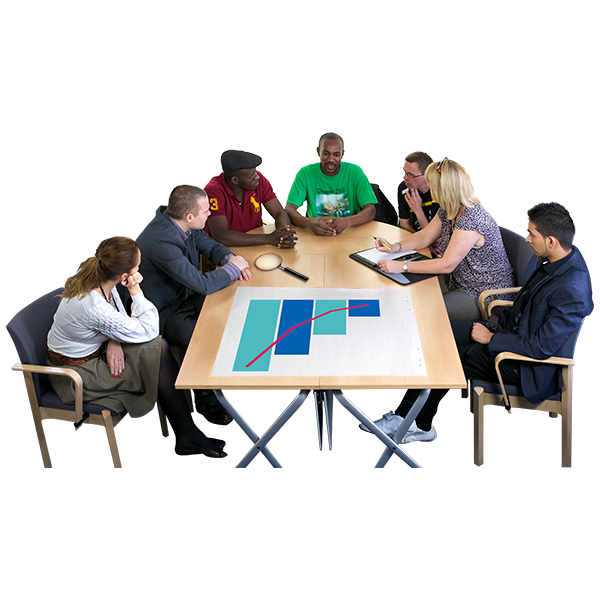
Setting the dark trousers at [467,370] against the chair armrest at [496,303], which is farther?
the chair armrest at [496,303]

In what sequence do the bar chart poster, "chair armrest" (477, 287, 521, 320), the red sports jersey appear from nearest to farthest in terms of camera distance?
the bar chart poster < "chair armrest" (477, 287, 521, 320) < the red sports jersey

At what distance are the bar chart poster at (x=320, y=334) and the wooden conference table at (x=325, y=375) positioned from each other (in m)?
0.05

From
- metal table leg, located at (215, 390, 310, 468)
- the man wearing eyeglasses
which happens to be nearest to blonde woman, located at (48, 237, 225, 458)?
metal table leg, located at (215, 390, 310, 468)

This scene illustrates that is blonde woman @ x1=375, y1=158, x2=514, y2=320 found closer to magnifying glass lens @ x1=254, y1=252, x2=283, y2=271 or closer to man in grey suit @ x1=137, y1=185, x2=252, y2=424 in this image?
magnifying glass lens @ x1=254, y1=252, x2=283, y2=271

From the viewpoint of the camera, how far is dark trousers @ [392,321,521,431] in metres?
3.06

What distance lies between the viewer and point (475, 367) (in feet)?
10.6

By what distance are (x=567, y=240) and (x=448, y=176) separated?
782 mm

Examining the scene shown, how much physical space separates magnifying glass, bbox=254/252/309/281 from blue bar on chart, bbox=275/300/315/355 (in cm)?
35

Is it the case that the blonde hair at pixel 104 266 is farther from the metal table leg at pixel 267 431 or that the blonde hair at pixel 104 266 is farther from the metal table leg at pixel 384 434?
the metal table leg at pixel 384 434

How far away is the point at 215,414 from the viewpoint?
3.63m

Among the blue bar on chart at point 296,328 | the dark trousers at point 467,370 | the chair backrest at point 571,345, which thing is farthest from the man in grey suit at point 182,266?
the chair backrest at point 571,345

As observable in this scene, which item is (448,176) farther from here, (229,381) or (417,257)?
(229,381)

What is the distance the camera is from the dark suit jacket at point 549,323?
2873 mm

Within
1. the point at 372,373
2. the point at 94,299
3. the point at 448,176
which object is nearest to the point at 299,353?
the point at 372,373
